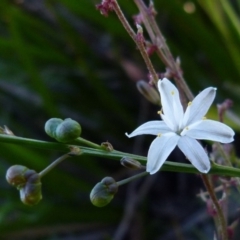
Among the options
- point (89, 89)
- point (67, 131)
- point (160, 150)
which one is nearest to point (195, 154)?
point (160, 150)

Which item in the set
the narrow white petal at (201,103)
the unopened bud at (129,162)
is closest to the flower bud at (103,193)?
the unopened bud at (129,162)

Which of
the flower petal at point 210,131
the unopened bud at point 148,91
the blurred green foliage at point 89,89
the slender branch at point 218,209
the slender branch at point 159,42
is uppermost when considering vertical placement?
the blurred green foliage at point 89,89

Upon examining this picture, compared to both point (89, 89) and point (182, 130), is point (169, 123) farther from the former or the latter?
point (89, 89)

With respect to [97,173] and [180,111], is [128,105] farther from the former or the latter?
[180,111]

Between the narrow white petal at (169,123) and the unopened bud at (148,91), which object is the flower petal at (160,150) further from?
the unopened bud at (148,91)

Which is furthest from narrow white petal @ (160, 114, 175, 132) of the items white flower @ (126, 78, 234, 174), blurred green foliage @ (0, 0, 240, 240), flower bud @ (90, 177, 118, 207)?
blurred green foliage @ (0, 0, 240, 240)

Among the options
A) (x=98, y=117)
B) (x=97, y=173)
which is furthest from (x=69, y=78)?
(x=97, y=173)

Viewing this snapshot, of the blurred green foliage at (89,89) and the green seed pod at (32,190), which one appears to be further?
the blurred green foliage at (89,89)
